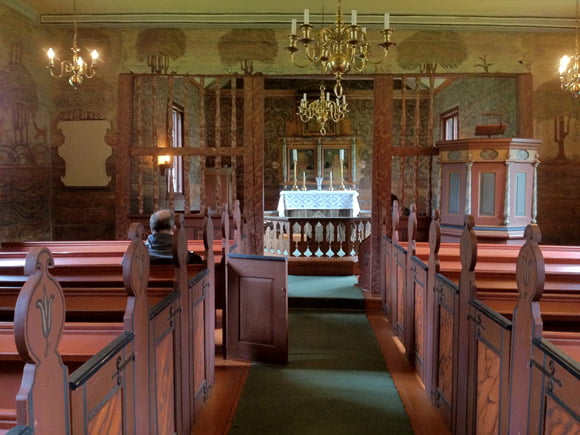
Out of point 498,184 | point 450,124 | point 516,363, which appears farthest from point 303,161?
point 516,363

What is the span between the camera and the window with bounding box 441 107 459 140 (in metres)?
11.0

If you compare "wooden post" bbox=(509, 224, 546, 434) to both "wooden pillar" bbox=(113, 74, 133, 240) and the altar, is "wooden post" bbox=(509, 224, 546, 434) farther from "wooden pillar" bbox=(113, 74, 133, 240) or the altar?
the altar

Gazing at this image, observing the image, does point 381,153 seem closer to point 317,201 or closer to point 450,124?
point 317,201

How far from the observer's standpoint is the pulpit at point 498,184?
5.88m

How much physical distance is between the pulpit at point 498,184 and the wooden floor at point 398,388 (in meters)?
2.18

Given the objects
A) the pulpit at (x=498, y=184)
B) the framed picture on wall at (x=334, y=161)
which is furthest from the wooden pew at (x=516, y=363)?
the framed picture on wall at (x=334, y=161)

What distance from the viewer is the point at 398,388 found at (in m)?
3.68

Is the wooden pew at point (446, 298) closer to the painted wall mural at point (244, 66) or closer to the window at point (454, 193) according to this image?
the window at point (454, 193)

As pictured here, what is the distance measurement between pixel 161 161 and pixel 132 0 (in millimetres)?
2329

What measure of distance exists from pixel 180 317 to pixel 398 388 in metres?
1.90

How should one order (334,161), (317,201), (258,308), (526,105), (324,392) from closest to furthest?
(324,392), (258,308), (526,105), (317,201), (334,161)

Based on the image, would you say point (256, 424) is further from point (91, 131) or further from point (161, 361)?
point (91, 131)

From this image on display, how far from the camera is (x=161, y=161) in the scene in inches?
291

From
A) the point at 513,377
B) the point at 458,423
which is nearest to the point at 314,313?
the point at 458,423
